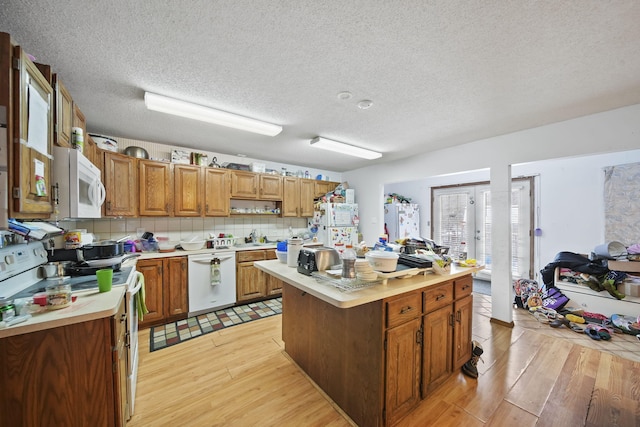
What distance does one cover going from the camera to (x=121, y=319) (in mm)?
1339

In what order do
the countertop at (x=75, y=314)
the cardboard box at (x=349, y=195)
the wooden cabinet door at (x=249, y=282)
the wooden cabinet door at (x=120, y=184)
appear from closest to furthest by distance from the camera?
the countertop at (x=75, y=314) → the wooden cabinet door at (x=120, y=184) → the wooden cabinet door at (x=249, y=282) → the cardboard box at (x=349, y=195)

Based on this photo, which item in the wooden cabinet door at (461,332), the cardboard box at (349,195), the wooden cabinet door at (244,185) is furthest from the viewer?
the cardboard box at (349,195)

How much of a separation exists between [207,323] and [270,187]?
2164 mm

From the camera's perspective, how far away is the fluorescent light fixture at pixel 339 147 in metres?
2.95

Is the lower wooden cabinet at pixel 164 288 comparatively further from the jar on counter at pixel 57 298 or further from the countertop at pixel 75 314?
the jar on counter at pixel 57 298

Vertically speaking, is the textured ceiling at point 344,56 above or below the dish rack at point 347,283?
above

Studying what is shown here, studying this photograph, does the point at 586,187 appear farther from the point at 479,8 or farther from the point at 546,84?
the point at 479,8

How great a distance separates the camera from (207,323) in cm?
284

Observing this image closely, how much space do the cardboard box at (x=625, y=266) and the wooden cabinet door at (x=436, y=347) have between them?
2806 mm

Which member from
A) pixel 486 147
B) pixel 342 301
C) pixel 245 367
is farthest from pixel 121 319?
pixel 486 147

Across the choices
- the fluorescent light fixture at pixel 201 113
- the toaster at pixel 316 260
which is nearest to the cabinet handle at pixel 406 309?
the toaster at pixel 316 260

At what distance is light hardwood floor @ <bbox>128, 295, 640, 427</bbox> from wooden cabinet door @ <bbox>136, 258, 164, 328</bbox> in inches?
12.4

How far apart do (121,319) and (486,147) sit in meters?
3.96

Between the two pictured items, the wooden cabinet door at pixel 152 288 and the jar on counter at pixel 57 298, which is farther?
the wooden cabinet door at pixel 152 288
